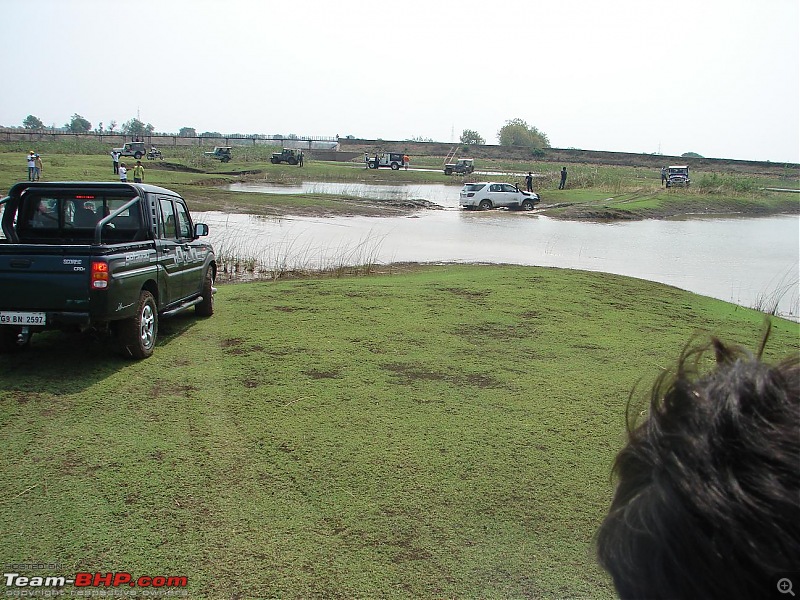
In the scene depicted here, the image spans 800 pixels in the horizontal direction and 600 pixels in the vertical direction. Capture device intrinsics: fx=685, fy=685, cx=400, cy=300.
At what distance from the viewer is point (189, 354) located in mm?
7758

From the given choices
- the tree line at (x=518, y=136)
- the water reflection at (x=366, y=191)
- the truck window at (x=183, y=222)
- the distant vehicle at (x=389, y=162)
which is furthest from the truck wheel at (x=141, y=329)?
the tree line at (x=518, y=136)

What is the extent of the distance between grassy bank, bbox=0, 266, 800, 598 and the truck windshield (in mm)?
1300

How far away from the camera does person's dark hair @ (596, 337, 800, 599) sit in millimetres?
899

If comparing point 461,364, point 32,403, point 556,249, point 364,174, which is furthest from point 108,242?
point 364,174

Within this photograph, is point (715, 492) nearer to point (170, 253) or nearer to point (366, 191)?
point (170, 253)

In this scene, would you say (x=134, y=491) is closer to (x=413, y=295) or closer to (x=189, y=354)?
(x=189, y=354)

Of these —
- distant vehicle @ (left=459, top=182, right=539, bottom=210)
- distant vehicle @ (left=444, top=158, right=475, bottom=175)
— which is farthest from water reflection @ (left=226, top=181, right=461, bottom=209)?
distant vehicle @ (left=444, top=158, right=475, bottom=175)

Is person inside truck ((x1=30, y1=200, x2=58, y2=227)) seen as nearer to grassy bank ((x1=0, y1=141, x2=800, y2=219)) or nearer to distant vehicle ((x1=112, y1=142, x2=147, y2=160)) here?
grassy bank ((x1=0, y1=141, x2=800, y2=219))

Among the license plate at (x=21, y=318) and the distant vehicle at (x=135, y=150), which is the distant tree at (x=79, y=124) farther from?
the license plate at (x=21, y=318)

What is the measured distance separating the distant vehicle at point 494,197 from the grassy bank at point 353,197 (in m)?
1.30

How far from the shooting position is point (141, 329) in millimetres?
7301

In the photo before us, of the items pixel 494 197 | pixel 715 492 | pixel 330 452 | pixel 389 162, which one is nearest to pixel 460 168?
pixel 389 162

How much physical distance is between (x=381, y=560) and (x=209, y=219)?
2430 cm

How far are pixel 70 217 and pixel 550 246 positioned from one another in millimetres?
18622
